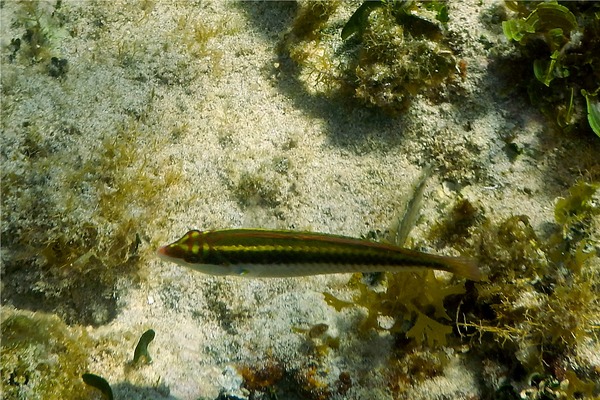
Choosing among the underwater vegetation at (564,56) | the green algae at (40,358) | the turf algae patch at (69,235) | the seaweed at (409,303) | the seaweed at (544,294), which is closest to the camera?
the green algae at (40,358)

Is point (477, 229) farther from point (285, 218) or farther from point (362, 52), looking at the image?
point (362, 52)

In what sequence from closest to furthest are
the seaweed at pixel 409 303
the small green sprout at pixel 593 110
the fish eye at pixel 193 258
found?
the fish eye at pixel 193 258 < the seaweed at pixel 409 303 < the small green sprout at pixel 593 110

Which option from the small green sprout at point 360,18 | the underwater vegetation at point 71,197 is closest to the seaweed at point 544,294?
the small green sprout at point 360,18

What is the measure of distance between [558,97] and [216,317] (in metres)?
3.73

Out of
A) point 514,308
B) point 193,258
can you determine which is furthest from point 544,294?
point 193,258

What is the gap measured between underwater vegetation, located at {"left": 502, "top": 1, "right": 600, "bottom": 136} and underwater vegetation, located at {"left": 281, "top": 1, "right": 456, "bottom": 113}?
2.24ft

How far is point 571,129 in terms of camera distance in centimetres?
426

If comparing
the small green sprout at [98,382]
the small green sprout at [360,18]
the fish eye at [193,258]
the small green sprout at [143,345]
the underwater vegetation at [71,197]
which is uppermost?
the small green sprout at [360,18]

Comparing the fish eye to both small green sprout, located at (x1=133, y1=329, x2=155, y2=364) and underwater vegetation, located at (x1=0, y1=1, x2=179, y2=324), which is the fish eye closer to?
small green sprout, located at (x1=133, y1=329, x2=155, y2=364)

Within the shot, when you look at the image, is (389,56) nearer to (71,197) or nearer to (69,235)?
(71,197)

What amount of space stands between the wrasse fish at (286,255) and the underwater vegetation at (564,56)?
7.43ft

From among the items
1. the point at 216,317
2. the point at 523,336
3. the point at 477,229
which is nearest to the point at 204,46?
the point at 216,317

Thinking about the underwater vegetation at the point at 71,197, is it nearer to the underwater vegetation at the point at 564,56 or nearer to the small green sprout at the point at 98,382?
the small green sprout at the point at 98,382

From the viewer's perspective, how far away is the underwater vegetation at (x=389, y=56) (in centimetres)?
454
